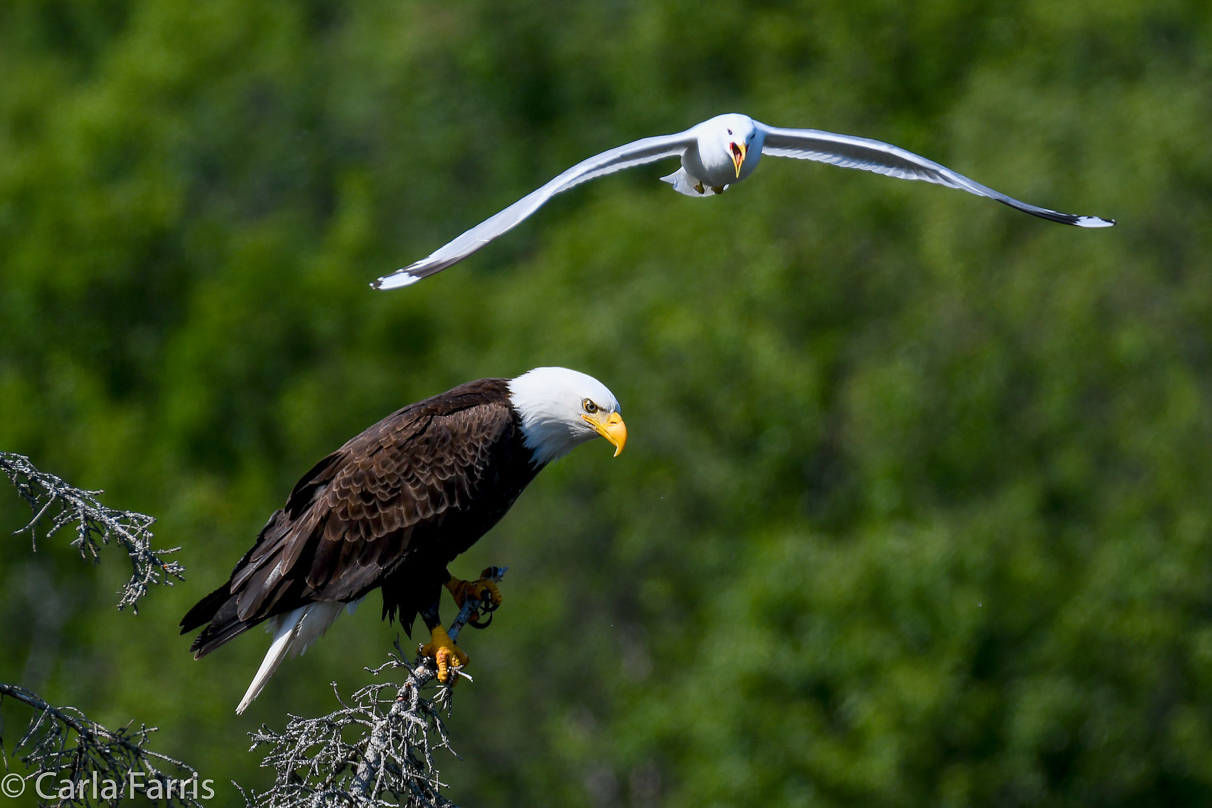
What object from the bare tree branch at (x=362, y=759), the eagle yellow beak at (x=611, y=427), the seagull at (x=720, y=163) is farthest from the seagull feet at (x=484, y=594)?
the seagull at (x=720, y=163)

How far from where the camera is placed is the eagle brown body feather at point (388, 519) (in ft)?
26.2

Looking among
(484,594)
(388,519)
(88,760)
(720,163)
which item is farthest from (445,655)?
(720,163)

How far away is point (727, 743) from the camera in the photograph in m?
22.5

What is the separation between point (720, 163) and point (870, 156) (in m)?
1.28

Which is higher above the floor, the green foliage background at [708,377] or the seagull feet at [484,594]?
the green foliage background at [708,377]

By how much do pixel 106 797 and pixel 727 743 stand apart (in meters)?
17.7

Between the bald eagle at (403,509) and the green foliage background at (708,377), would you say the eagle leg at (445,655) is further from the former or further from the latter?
the green foliage background at (708,377)

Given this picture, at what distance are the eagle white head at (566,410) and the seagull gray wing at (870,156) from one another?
6.60ft

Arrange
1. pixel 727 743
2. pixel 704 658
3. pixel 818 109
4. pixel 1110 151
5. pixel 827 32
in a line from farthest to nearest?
pixel 827 32, pixel 818 109, pixel 1110 151, pixel 704 658, pixel 727 743

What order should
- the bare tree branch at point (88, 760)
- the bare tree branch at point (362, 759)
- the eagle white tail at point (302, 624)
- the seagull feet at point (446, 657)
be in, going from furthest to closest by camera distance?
the eagle white tail at point (302, 624) < the seagull feet at point (446, 657) < the bare tree branch at point (362, 759) < the bare tree branch at point (88, 760)

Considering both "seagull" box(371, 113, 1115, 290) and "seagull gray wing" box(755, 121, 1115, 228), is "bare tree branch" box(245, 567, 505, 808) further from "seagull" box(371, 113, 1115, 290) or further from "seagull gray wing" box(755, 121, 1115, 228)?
"seagull gray wing" box(755, 121, 1115, 228)

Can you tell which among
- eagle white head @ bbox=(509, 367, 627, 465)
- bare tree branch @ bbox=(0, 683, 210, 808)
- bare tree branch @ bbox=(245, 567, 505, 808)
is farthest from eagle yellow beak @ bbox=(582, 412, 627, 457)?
bare tree branch @ bbox=(0, 683, 210, 808)

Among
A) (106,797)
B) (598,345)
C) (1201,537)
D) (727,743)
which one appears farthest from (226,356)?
(106,797)

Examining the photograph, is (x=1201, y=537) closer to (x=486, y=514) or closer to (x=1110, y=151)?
(x=1110, y=151)
